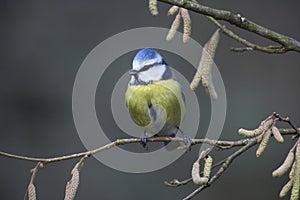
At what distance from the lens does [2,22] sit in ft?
11.9

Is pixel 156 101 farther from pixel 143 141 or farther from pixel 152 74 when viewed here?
pixel 143 141

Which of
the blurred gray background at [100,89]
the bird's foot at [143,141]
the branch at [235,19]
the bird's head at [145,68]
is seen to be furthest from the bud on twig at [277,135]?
the blurred gray background at [100,89]

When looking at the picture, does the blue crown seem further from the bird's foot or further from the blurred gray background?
the blurred gray background

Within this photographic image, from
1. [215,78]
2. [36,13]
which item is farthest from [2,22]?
[215,78]

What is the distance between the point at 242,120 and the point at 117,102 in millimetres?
1236

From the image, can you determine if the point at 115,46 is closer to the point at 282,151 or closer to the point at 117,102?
the point at 117,102

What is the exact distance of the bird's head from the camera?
2.08 m

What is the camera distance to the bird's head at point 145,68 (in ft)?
6.82

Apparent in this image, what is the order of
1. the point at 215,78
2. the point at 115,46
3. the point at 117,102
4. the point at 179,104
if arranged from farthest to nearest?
the point at 115,46 → the point at 117,102 → the point at 215,78 → the point at 179,104

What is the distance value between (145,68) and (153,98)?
12 cm

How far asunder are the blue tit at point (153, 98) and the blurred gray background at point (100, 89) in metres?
1.36

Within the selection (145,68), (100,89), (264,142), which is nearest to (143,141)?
(264,142)

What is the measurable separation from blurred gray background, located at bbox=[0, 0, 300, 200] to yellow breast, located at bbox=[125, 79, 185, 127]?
1.42m

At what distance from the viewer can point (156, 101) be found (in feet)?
6.63
